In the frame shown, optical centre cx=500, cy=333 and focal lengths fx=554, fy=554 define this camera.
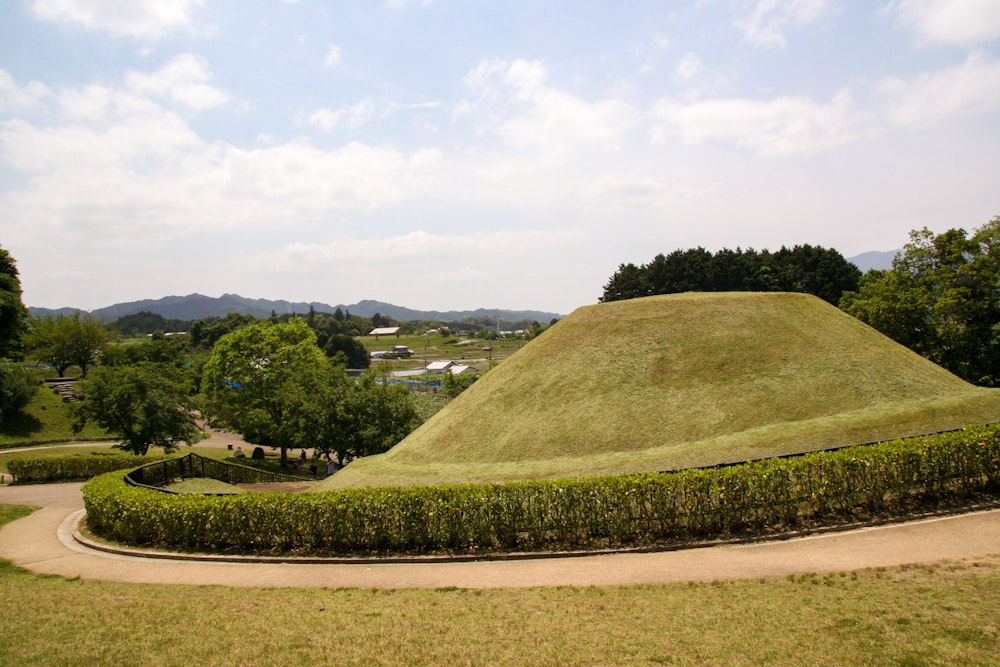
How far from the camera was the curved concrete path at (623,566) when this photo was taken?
12.2 metres

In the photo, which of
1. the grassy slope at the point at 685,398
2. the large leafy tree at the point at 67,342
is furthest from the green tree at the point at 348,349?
the grassy slope at the point at 685,398

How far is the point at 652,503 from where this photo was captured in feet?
48.4

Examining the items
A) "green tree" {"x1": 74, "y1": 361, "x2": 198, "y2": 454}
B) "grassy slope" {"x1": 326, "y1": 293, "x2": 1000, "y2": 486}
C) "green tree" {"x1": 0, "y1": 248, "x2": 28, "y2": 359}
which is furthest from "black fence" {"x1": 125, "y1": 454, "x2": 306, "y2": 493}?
"green tree" {"x1": 0, "y1": 248, "x2": 28, "y2": 359}

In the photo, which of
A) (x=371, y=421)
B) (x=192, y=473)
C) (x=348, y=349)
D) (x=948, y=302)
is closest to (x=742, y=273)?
(x=948, y=302)

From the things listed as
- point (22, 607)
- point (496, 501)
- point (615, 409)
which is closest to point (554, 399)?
point (615, 409)

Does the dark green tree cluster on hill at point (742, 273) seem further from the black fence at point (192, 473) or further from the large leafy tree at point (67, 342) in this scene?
the large leafy tree at point (67, 342)

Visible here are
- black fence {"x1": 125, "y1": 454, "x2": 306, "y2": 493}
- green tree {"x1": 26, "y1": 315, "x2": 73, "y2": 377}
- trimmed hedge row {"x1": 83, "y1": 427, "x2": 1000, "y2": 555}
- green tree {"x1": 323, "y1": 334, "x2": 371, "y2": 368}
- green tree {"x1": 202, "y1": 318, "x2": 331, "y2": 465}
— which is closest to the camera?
trimmed hedge row {"x1": 83, "y1": 427, "x2": 1000, "y2": 555}

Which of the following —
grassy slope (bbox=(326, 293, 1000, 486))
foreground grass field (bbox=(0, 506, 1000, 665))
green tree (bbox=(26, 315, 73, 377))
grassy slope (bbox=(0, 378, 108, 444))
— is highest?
green tree (bbox=(26, 315, 73, 377))

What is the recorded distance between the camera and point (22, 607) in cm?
1141

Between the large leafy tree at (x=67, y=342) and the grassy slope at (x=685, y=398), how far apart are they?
8648 centimetres

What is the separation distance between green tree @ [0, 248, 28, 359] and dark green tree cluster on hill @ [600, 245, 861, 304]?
7559 cm

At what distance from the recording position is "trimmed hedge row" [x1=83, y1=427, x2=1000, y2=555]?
14.8 metres

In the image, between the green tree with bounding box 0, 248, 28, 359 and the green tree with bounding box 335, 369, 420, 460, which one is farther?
the green tree with bounding box 0, 248, 28, 359

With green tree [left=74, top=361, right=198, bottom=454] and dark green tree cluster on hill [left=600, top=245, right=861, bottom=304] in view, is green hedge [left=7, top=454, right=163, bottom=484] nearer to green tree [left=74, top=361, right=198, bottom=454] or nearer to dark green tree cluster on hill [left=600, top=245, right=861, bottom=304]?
green tree [left=74, top=361, right=198, bottom=454]
